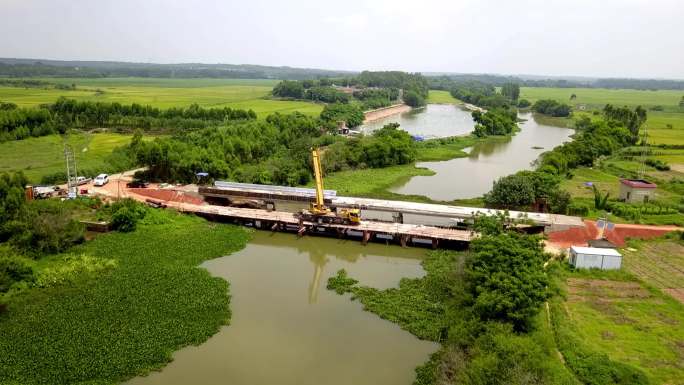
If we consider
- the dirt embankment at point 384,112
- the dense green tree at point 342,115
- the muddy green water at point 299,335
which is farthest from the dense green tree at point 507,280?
the dirt embankment at point 384,112

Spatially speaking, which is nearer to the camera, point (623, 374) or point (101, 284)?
point (623, 374)

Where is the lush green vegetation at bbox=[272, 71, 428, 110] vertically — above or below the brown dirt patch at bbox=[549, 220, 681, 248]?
above

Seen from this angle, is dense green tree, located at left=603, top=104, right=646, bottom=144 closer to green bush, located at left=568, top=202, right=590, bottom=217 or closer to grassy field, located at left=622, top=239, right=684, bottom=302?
green bush, located at left=568, top=202, right=590, bottom=217

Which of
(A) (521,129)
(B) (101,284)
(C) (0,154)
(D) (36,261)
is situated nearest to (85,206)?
(D) (36,261)

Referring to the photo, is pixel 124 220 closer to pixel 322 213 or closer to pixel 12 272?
pixel 12 272

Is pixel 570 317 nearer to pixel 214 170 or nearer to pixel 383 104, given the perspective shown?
pixel 214 170

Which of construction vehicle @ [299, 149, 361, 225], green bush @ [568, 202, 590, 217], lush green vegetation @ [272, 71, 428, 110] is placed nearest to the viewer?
construction vehicle @ [299, 149, 361, 225]

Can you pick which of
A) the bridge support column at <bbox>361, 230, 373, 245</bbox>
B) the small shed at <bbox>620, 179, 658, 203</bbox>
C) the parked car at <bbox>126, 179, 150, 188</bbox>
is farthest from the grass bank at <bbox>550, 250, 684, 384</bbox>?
the parked car at <bbox>126, 179, 150, 188</bbox>
